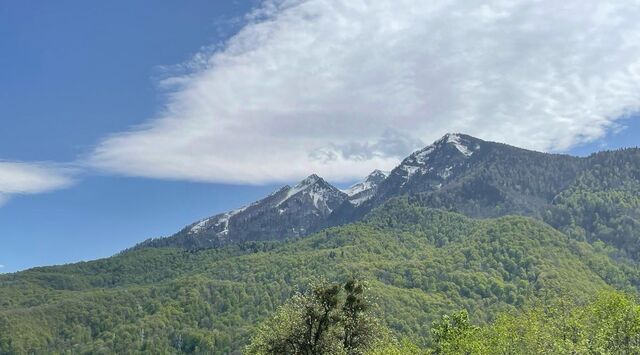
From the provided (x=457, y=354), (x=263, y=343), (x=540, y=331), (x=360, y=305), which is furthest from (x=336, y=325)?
(x=540, y=331)

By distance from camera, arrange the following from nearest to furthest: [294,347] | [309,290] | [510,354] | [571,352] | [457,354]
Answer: [571,352]
[457,354]
[510,354]
[294,347]
[309,290]

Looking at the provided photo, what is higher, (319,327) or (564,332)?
(319,327)

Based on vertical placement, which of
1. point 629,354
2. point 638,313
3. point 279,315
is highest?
point 279,315

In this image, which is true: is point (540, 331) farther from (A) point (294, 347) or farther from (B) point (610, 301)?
(A) point (294, 347)

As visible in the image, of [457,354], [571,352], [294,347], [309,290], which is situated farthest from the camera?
[309,290]

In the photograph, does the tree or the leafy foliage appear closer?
the leafy foliage

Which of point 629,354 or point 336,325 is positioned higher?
Answer: point 336,325

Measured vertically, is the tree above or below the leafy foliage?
above

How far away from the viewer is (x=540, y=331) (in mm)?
82312

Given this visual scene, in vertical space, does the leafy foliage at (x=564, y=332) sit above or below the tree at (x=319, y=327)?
below

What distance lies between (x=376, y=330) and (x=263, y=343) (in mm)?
18719

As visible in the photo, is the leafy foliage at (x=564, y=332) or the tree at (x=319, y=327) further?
the tree at (x=319, y=327)

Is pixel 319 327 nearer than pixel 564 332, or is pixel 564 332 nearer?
pixel 564 332

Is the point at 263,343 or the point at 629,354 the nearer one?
the point at 629,354
